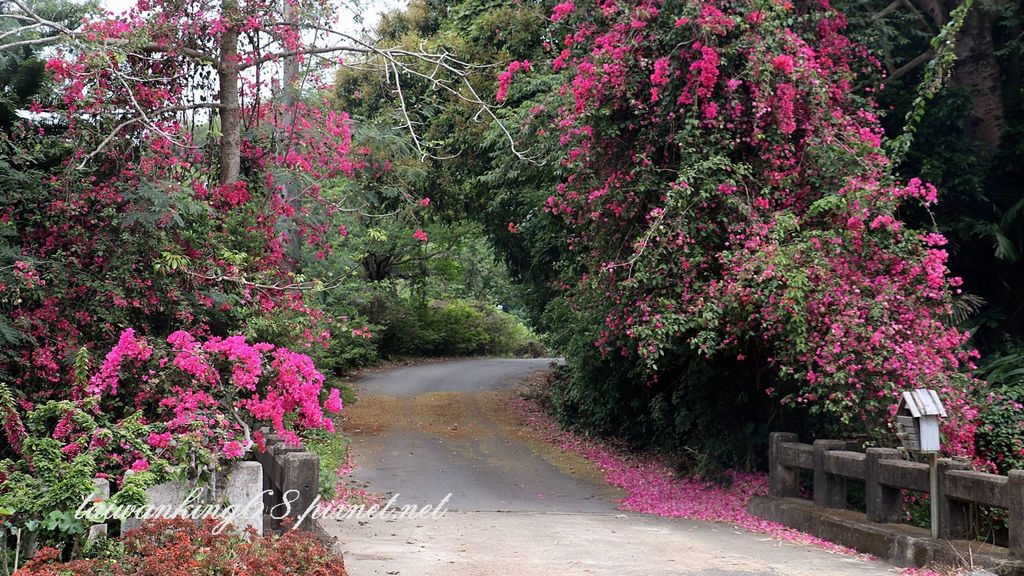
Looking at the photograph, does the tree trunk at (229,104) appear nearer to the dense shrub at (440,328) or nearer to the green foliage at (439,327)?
the dense shrub at (440,328)

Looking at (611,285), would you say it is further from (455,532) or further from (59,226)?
(59,226)

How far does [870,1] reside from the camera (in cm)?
1333

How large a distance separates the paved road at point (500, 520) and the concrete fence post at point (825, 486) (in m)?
→ 0.84

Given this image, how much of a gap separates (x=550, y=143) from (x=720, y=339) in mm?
4134

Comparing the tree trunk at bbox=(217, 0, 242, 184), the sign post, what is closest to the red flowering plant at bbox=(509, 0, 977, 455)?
the sign post

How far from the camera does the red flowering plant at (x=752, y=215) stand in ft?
29.0

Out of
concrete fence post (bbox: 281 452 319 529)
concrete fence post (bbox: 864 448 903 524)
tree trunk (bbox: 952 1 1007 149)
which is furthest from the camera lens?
tree trunk (bbox: 952 1 1007 149)

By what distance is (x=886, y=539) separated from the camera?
24.6 ft

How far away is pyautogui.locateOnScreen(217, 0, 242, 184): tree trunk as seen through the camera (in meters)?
9.07

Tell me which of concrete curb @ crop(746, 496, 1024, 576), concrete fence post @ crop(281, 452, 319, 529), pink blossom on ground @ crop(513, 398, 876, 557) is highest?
concrete fence post @ crop(281, 452, 319, 529)

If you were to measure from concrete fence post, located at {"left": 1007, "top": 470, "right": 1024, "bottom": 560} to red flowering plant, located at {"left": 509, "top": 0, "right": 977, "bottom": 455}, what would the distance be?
7.07ft

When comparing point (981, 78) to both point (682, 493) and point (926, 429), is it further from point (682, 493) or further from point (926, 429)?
point (926, 429)

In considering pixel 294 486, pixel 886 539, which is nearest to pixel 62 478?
pixel 294 486

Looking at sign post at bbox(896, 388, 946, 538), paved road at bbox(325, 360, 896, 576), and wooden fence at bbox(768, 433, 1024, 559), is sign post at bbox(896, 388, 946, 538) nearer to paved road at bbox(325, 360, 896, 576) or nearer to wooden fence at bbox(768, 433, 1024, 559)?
wooden fence at bbox(768, 433, 1024, 559)
